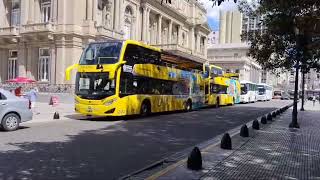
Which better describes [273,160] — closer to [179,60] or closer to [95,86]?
[95,86]

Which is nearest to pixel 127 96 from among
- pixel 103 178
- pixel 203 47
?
pixel 103 178

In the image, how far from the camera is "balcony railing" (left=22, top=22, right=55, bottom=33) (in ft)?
135

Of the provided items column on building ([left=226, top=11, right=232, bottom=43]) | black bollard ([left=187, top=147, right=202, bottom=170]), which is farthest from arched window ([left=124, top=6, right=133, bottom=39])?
column on building ([left=226, top=11, right=232, bottom=43])

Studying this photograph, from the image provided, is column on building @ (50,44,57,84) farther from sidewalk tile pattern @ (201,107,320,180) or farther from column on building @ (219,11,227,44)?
column on building @ (219,11,227,44)

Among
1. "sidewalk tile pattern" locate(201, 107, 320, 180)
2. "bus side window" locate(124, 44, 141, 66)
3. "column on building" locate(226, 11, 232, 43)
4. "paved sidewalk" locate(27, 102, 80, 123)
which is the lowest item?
"sidewalk tile pattern" locate(201, 107, 320, 180)

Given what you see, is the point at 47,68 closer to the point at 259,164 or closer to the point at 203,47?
the point at 259,164

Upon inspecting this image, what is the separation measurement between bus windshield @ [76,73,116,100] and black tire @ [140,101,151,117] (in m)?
3.14

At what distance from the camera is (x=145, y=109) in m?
22.5

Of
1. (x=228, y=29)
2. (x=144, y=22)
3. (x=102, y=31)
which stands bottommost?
(x=102, y=31)

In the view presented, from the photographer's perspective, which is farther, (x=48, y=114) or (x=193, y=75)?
(x=193, y=75)

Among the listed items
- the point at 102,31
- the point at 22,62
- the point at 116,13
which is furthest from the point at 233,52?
Answer: the point at 22,62

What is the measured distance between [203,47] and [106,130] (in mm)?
75013

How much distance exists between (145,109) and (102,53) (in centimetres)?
435

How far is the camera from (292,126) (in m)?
18.0
